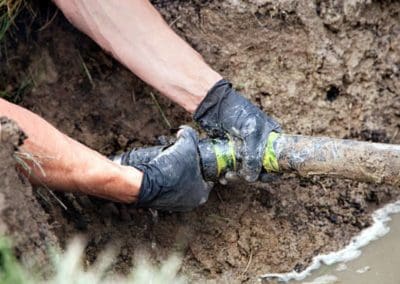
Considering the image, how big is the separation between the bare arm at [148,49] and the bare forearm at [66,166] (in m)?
0.39

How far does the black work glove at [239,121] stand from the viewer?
8.18 ft

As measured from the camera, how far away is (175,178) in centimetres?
A: 240

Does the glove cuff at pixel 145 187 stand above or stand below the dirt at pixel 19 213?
below

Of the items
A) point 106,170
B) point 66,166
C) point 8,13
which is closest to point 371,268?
point 106,170

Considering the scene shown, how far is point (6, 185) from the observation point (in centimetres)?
183

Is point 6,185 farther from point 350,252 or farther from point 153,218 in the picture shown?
point 350,252

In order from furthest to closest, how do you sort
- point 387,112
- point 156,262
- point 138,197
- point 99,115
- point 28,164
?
point 387,112
point 99,115
point 156,262
point 138,197
point 28,164

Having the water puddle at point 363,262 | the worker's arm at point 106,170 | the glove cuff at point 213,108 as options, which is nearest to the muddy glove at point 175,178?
the worker's arm at point 106,170

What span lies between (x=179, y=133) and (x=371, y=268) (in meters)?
0.80

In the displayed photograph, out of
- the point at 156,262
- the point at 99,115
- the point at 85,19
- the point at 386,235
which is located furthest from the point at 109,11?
the point at 386,235

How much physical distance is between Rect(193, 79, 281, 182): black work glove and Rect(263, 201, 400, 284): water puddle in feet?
1.32

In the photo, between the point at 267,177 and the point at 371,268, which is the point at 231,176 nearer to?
the point at 267,177

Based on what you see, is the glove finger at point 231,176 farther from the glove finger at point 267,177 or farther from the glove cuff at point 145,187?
the glove cuff at point 145,187

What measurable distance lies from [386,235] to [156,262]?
2.73ft
